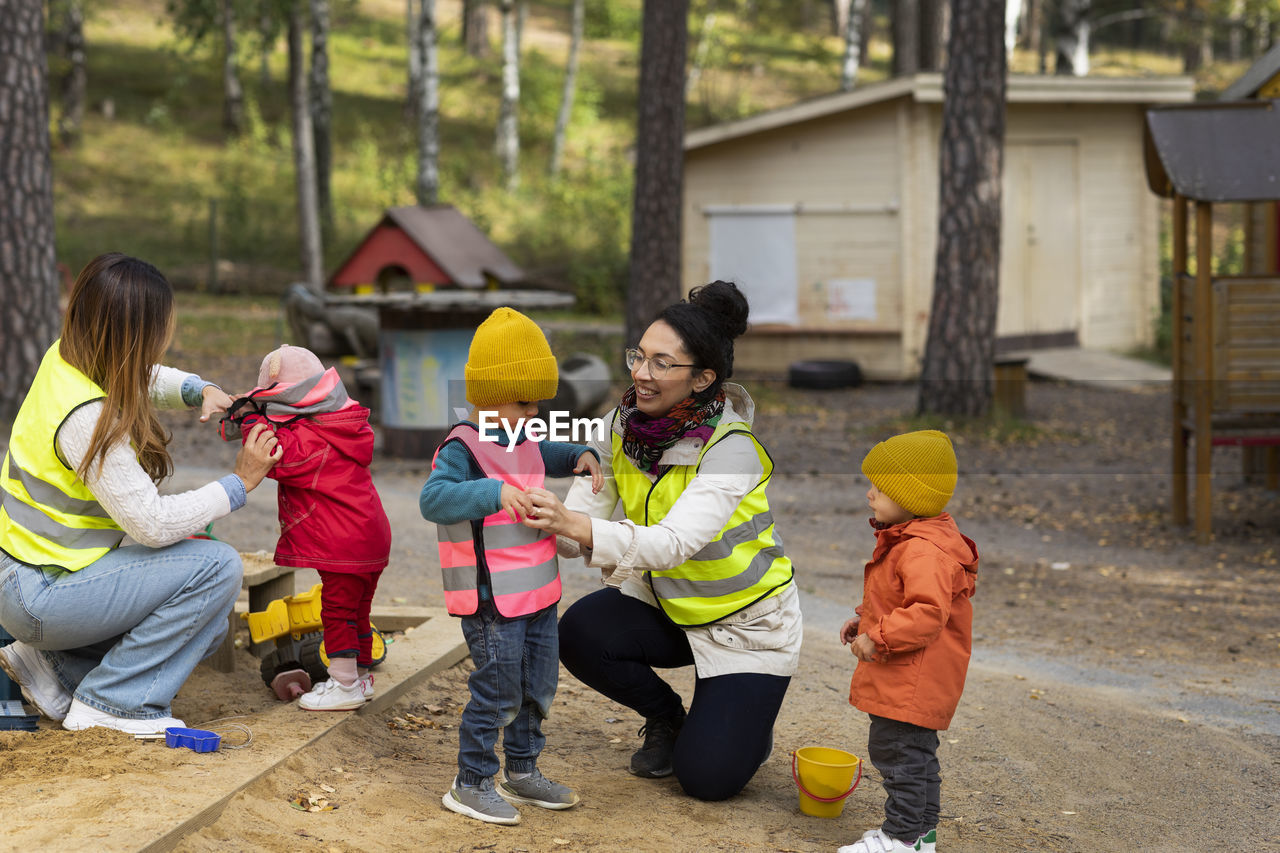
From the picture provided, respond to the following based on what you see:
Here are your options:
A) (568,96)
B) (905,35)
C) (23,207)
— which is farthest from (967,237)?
(568,96)

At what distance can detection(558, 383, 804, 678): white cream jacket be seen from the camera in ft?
11.3

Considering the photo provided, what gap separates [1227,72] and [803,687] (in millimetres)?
44216

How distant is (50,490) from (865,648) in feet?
7.61

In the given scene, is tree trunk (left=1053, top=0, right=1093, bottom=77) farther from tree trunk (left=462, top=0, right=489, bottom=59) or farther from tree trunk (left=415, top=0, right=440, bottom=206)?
tree trunk (left=462, top=0, right=489, bottom=59)

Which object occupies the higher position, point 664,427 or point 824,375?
point 664,427

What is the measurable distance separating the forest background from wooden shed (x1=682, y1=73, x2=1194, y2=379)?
2.90m

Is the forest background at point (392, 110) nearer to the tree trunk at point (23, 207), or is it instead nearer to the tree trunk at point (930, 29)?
the tree trunk at point (930, 29)

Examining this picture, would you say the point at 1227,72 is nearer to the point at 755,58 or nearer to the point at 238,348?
the point at 755,58

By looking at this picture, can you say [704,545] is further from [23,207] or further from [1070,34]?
[1070,34]

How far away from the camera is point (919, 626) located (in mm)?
3326

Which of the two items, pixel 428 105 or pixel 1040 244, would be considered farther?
pixel 428 105

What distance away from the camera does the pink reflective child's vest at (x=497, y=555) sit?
11.1ft

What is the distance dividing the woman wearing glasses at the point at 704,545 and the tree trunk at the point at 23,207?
289 inches

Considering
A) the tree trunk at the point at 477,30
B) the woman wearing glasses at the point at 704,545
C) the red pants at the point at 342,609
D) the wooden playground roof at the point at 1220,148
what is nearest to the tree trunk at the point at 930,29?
the wooden playground roof at the point at 1220,148
